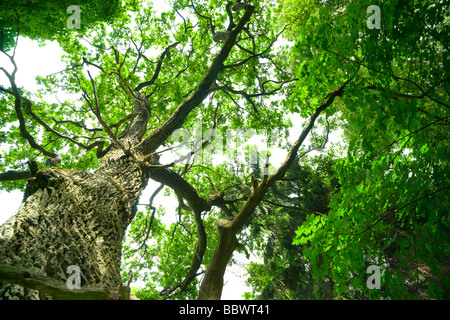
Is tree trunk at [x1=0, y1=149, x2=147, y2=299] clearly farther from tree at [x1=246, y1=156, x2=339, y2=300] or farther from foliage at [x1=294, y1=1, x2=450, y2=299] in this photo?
tree at [x1=246, y1=156, x2=339, y2=300]

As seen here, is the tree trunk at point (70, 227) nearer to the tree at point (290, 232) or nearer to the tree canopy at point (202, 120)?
the tree canopy at point (202, 120)

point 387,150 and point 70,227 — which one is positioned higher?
point 387,150

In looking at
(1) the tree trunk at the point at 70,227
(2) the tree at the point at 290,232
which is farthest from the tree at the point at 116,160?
(2) the tree at the point at 290,232

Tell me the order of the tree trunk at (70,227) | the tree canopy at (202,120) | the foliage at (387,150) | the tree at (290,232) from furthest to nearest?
the tree at (290,232), the tree canopy at (202,120), the tree trunk at (70,227), the foliage at (387,150)

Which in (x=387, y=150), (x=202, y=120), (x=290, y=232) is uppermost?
(x=202, y=120)

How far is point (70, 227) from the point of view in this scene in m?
2.52

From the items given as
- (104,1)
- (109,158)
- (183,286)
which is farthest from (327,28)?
(104,1)

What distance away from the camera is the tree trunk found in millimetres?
2008

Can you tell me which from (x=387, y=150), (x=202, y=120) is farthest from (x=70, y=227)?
(x=202, y=120)

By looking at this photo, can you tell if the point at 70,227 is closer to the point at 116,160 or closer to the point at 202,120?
the point at 116,160

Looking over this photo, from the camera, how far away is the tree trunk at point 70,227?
201cm
